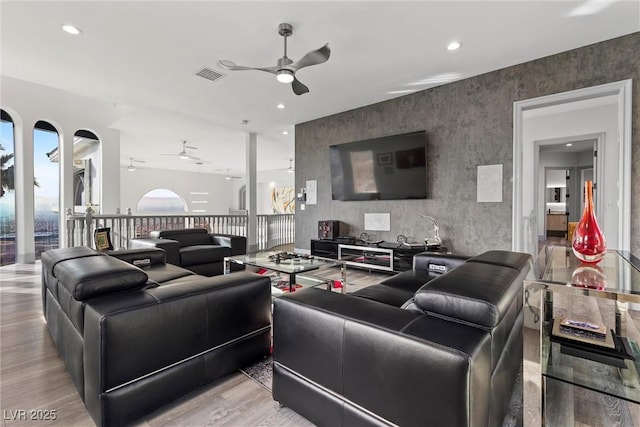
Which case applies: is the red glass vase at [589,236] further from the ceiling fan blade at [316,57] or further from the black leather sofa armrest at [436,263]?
the ceiling fan blade at [316,57]

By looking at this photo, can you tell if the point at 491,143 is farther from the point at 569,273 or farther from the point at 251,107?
the point at 251,107

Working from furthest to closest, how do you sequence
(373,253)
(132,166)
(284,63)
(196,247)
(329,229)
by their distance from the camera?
(132,166) < (329,229) < (373,253) < (196,247) < (284,63)

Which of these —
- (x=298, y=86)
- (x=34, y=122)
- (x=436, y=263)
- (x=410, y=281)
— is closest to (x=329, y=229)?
(x=298, y=86)

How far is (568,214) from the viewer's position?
8664mm

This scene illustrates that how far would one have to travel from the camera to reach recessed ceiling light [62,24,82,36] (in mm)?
2803

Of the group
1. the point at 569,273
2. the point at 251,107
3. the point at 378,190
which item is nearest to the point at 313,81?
the point at 251,107

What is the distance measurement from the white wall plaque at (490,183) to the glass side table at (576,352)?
2102 mm

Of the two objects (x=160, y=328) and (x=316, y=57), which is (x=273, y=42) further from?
(x=160, y=328)

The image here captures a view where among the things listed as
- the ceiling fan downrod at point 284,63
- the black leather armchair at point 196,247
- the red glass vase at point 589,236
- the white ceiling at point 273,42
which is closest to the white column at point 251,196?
the white ceiling at point 273,42

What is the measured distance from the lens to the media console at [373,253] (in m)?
4.22

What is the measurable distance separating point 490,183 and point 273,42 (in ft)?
10.2

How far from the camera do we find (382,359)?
107 cm

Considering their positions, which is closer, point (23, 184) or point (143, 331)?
point (143, 331)

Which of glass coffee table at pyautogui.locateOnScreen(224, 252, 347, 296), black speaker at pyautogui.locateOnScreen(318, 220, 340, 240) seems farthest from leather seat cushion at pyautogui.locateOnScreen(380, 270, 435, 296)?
black speaker at pyautogui.locateOnScreen(318, 220, 340, 240)
